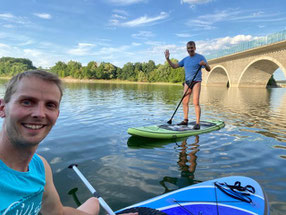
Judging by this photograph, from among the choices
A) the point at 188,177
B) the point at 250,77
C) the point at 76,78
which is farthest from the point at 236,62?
the point at 76,78

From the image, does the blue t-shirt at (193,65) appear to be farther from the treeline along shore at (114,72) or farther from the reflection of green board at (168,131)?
the treeline along shore at (114,72)

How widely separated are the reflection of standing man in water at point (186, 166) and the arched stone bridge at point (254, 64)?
34.3 m

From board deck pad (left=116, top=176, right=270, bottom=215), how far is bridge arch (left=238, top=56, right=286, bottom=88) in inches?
1583

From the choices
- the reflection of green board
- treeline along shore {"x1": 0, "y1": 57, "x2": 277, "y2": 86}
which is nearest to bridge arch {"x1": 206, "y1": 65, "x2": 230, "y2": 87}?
treeline along shore {"x1": 0, "y1": 57, "x2": 277, "y2": 86}

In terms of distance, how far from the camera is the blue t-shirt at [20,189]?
1155mm

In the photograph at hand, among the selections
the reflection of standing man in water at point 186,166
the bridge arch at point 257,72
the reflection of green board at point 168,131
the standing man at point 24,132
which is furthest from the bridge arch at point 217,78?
the standing man at point 24,132

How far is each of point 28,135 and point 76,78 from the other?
4218 inches

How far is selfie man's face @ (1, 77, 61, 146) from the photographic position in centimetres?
124

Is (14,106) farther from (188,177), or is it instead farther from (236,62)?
(236,62)

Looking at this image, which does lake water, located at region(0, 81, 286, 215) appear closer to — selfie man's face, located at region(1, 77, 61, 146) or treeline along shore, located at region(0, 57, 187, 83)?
selfie man's face, located at region(1, 77, 61, 146)

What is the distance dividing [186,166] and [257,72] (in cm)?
4690

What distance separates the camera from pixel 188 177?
12.6 feet

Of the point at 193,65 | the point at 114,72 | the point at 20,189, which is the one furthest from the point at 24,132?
the point at 114,72

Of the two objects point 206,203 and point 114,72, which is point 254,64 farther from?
point 114,72
